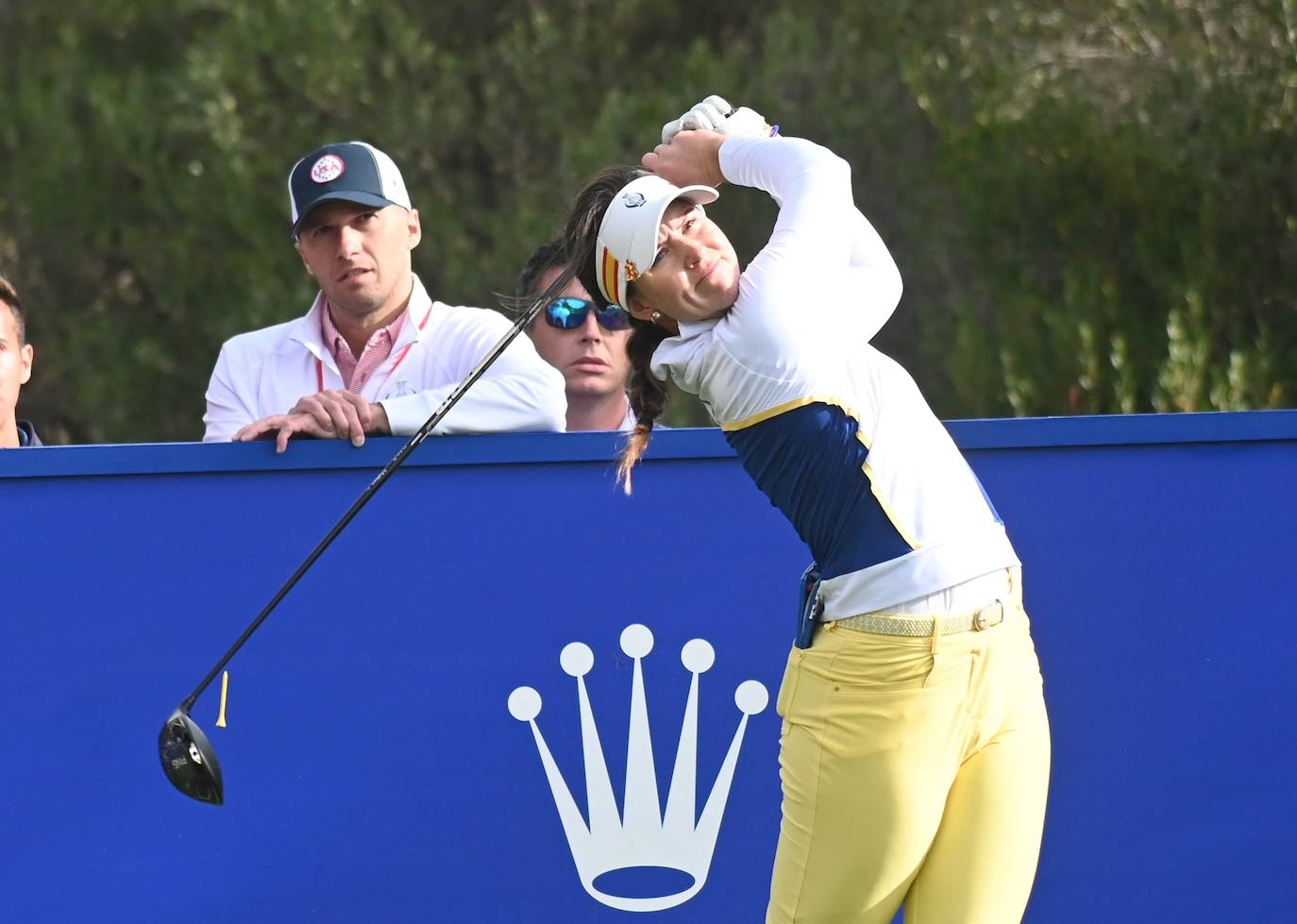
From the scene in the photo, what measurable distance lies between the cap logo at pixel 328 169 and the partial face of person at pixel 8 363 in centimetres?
74

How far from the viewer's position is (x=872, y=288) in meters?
2.80

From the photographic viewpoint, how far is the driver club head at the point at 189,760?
288cm

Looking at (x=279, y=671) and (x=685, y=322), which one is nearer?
(x=685, y=322)

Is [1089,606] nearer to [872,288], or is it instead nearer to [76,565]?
[872,288]

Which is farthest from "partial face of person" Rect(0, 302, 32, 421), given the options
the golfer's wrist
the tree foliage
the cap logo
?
the tree foliage

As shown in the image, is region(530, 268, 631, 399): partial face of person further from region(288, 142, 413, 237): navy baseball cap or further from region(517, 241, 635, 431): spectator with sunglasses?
region(288, 142, 413, 237): navy baseball cap

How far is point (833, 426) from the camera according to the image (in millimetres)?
2590

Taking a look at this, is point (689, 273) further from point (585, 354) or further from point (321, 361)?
point (585, 354)

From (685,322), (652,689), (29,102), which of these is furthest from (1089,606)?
(29,102)

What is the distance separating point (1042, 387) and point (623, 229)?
229 inches

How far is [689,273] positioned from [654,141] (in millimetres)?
6619

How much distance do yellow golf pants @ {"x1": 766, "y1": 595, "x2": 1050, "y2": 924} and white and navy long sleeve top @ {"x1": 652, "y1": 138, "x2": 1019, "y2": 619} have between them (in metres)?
0.10

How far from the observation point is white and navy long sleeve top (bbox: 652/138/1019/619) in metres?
2.58

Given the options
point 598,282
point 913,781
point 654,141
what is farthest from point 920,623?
point 654,141
